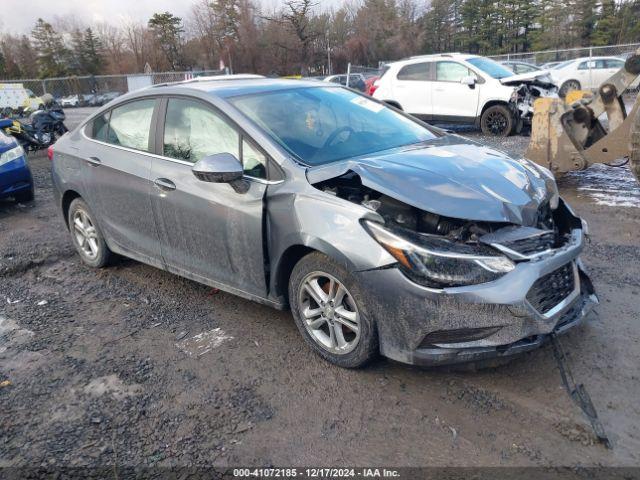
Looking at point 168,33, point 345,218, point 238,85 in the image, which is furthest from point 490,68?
point 168,33

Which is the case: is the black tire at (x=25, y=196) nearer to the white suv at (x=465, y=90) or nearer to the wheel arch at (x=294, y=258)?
the wheel arch at (x=294, y=258)

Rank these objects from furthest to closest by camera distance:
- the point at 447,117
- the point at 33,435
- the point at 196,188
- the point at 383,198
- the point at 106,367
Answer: the point at 447,117
the point at 196,188
the point at 106,367
the point at 383,198
the point at 33,435

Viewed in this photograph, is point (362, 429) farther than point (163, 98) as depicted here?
No

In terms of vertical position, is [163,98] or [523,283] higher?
[163,98]

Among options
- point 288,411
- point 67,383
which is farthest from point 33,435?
point 288,411

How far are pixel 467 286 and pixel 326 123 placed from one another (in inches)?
69.4

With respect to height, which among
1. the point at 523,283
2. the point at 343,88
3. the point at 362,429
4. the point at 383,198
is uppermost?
the point at 343,88

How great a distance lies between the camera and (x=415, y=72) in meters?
12.8

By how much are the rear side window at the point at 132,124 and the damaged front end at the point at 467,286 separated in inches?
83.5

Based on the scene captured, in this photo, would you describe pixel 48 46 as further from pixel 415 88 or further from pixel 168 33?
pixel 415 88

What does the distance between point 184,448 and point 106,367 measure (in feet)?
3.60

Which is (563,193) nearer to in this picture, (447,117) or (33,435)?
(447,117)

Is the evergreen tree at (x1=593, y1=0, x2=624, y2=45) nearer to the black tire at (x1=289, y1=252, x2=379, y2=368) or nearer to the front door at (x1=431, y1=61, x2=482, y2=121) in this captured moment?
the front door at (x1=431, y1=61, x2=482, y2=121)

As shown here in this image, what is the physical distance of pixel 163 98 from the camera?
13.7 ft
